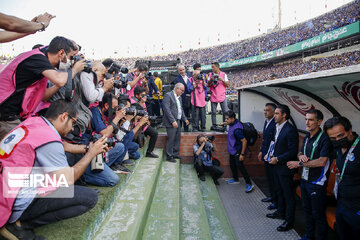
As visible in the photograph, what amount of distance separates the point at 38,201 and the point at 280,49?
28.2 m

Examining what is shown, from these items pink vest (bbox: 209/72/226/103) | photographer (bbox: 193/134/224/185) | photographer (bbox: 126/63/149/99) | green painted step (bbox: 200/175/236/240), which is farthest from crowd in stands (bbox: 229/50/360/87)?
green painted step (bbox: 200/175/236/240)

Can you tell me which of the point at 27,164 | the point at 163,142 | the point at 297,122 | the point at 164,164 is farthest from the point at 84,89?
the point at 297,122

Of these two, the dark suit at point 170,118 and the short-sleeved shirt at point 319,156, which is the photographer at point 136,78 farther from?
the short-sleeved shirt at point 319,156

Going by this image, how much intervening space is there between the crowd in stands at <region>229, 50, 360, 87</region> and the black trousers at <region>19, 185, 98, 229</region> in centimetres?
1336

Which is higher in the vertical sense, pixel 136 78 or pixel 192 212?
pixel 136 78

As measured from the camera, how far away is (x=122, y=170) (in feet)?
11.5

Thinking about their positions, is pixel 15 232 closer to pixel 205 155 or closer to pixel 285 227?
pixel 285 227

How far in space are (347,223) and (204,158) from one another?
10.9ft

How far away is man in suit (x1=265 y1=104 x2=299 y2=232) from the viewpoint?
11.8 feet

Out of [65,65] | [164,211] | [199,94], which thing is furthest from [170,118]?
[65,65]

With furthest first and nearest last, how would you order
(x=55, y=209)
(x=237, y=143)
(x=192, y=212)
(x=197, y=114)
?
1. (x=197, y=114)
2. (x=237, y=143)
3. (x=192, y=212)
4. (x=55, y=209)

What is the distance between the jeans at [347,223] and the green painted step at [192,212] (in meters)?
1.54

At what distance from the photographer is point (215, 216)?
396 centimetres

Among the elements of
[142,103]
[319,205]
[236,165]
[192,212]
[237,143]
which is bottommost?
[192,212]
